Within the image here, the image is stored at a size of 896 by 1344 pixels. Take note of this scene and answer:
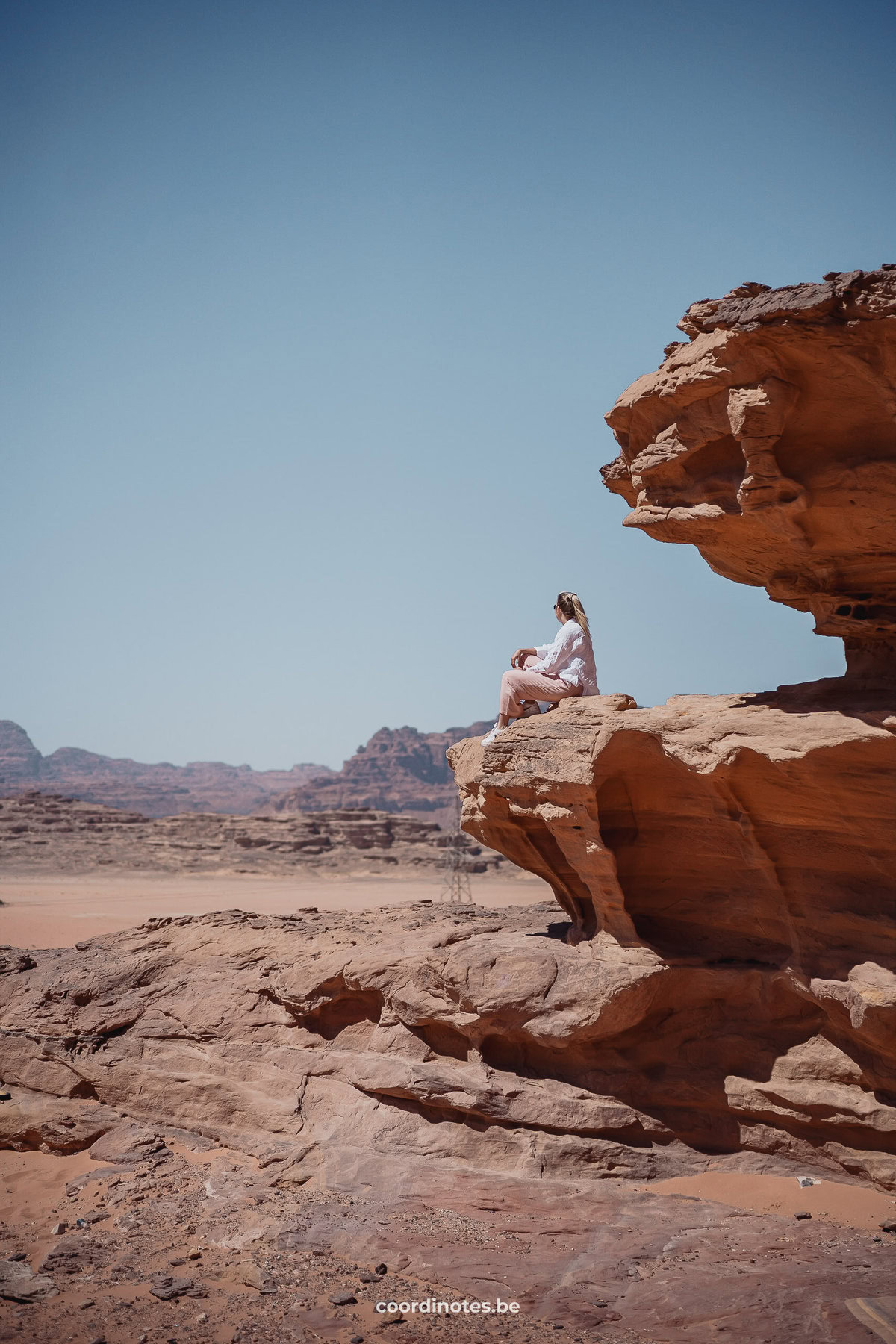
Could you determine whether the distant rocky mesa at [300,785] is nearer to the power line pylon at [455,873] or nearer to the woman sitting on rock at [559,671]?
the power line pylon at [455,873]

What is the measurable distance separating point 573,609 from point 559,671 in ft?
1.99

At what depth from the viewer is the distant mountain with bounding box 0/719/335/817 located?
336ft

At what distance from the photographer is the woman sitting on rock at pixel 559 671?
8.49 meters

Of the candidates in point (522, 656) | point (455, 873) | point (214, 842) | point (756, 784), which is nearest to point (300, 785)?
point (214, 842)

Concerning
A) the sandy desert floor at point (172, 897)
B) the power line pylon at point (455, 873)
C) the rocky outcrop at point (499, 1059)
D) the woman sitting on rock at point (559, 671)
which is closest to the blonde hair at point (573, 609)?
the woman sitting on rock at point (559, 671)

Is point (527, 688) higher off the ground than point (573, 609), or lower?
lower

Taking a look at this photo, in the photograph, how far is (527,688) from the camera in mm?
8633

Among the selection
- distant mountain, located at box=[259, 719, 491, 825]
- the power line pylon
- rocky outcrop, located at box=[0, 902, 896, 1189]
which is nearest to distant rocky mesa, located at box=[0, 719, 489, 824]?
distant mountain, located at box=[259, 719, 491, 825]

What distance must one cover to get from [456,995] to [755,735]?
3.51 meters

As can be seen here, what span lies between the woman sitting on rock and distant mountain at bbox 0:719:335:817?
92236 mm

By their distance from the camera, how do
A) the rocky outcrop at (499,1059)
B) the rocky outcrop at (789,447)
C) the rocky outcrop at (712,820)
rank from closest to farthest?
1. the rocky outcrop at (789,447)
2. the rocky outcrop at (712,820)
3. the rocky outcrop at (499,1059)

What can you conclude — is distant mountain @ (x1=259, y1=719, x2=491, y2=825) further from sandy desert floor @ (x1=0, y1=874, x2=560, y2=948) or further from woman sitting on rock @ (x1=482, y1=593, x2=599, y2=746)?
woman sitting on rock @ (x1=482, y1=593, x2=599, y2=746)

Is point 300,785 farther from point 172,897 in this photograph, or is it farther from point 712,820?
point 712,820

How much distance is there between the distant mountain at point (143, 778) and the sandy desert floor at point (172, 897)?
65.5 m
